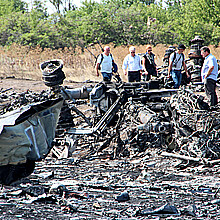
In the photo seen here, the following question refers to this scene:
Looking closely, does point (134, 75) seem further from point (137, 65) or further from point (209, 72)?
point (209, 72)

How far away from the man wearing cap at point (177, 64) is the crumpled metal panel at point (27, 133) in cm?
646

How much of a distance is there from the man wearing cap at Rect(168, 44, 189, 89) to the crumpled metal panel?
6.46 meters

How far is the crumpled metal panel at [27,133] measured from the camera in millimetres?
5152

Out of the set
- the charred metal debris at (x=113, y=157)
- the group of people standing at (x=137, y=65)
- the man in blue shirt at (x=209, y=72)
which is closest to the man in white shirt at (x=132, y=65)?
the group of people standing at (x=137, y=65)

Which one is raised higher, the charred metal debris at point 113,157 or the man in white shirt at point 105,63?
the man in white shirt at point 105,63

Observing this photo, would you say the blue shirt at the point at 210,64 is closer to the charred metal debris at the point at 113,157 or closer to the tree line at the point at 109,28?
the charred metal debris at the point at 113,157

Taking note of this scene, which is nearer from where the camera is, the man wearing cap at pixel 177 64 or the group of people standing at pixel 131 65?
the group of people standing at pixel 131 65

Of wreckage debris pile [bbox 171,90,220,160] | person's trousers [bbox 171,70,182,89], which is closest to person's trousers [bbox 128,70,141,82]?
person's trousers [bbox 171,70,182,89]

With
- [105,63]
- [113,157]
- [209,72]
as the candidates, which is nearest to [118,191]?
[113,157]

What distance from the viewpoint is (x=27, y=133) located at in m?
5.34

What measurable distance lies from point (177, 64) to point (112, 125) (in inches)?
129

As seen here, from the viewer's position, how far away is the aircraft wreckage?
539 centimetres

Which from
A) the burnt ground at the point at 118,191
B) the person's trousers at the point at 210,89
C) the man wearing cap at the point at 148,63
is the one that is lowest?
the burnt ground at the point at 118,191

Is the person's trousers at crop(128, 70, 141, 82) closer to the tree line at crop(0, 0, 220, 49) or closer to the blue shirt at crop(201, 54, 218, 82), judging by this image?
the blue shirt at crop(201, 54, 218, 82)
